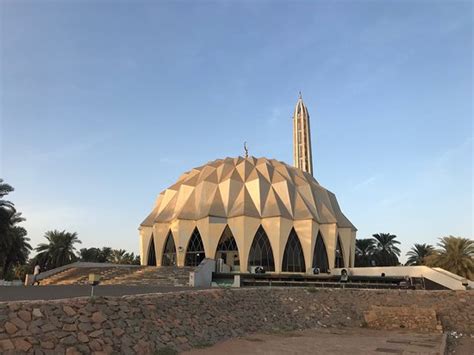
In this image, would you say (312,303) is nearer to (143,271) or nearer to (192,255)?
(143,271)

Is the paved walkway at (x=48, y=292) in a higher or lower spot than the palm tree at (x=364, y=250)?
lower

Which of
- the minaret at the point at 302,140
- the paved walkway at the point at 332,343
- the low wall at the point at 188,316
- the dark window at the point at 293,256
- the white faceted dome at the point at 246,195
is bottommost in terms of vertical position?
the paved walkway at the point at 332,343

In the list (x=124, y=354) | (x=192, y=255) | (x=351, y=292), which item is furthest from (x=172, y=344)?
(x=192, y=255)

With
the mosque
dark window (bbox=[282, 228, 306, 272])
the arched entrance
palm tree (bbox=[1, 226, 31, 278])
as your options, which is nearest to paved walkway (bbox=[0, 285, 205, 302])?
palm tree (bbox=[1, 226, 31, 278])

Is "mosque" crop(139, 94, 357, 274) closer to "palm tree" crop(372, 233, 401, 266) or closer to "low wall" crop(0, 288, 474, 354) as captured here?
"palm tree" crop(372, 233, 401, 266)

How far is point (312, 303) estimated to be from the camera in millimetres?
22047

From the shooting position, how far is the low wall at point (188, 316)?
9883mm

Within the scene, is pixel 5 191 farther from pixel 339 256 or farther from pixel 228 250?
pixel 339 256

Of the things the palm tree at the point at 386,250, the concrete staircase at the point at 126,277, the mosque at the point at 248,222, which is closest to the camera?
the concrete staircase at the point at 126,277

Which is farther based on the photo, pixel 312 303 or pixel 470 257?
pixel 470 257

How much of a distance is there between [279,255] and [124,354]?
33.8 meters

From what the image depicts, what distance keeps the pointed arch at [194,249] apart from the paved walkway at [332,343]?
27.6m

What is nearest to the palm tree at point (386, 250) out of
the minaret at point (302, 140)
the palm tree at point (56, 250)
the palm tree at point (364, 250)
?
Result: the palm tree at point (364, 250)

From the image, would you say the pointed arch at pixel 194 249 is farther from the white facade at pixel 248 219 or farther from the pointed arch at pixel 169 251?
the pointed arch at pixel 169 251
